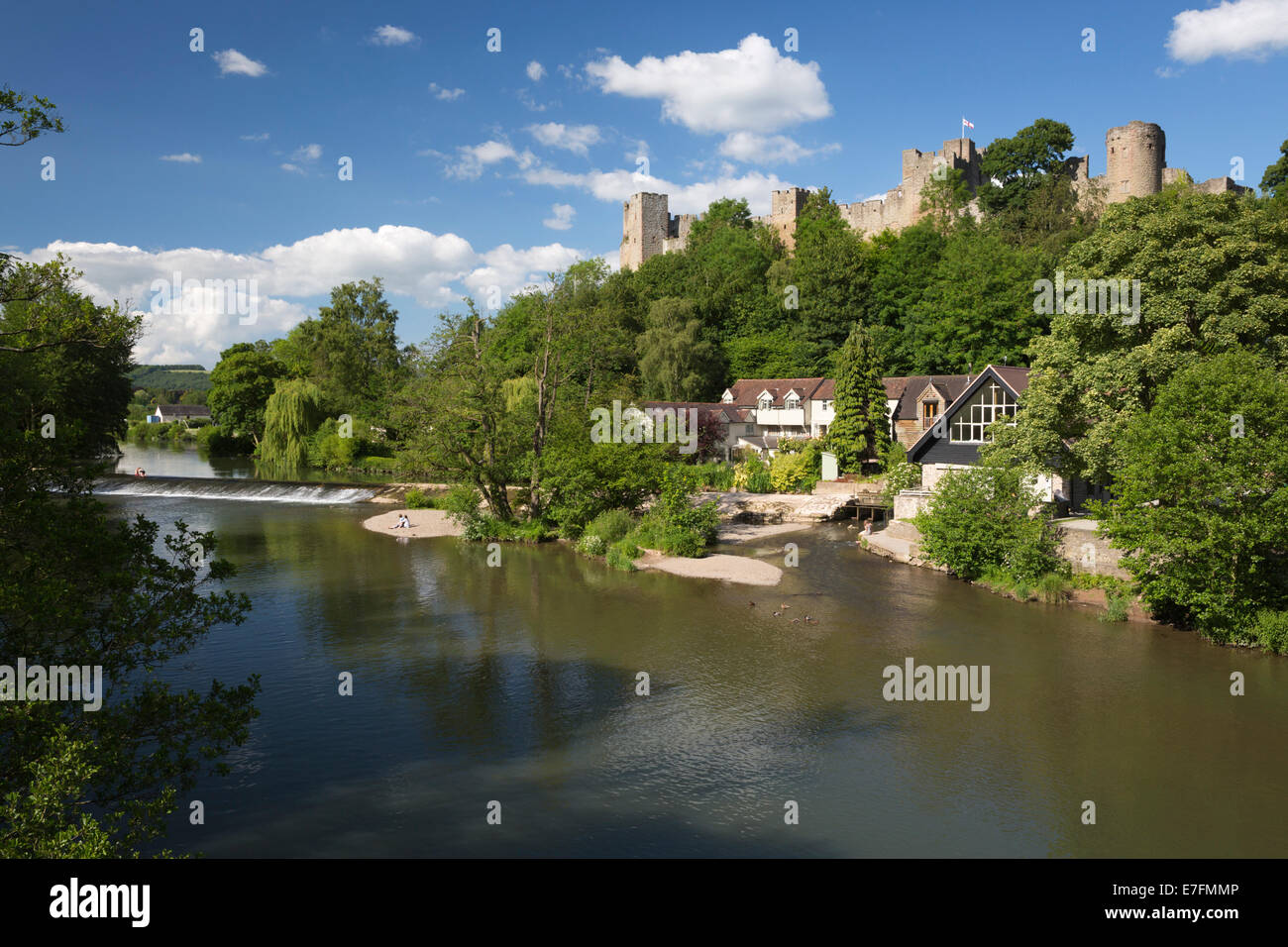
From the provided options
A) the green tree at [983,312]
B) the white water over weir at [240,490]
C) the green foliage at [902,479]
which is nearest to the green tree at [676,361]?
the green tree at [983,312]

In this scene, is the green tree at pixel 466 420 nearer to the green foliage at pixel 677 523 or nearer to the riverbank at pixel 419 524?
the riverbank at pixel 419 524

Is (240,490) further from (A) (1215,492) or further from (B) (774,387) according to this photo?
(A) (1215,492)

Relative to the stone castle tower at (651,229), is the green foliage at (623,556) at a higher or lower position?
lower

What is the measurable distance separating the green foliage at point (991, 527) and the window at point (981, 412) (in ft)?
25.1

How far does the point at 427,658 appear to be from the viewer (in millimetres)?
18688

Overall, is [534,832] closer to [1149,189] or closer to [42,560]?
[42,560]

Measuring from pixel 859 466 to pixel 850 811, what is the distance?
34.2 m

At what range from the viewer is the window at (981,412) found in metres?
32.6

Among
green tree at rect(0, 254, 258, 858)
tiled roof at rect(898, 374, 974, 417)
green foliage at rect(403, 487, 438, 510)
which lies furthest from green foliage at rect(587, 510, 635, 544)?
green tree at rect(0, 254, 258, 858)

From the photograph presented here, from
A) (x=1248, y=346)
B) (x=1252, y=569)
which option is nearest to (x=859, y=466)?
(x=1248, y=346)

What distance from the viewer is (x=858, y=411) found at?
4469cm
